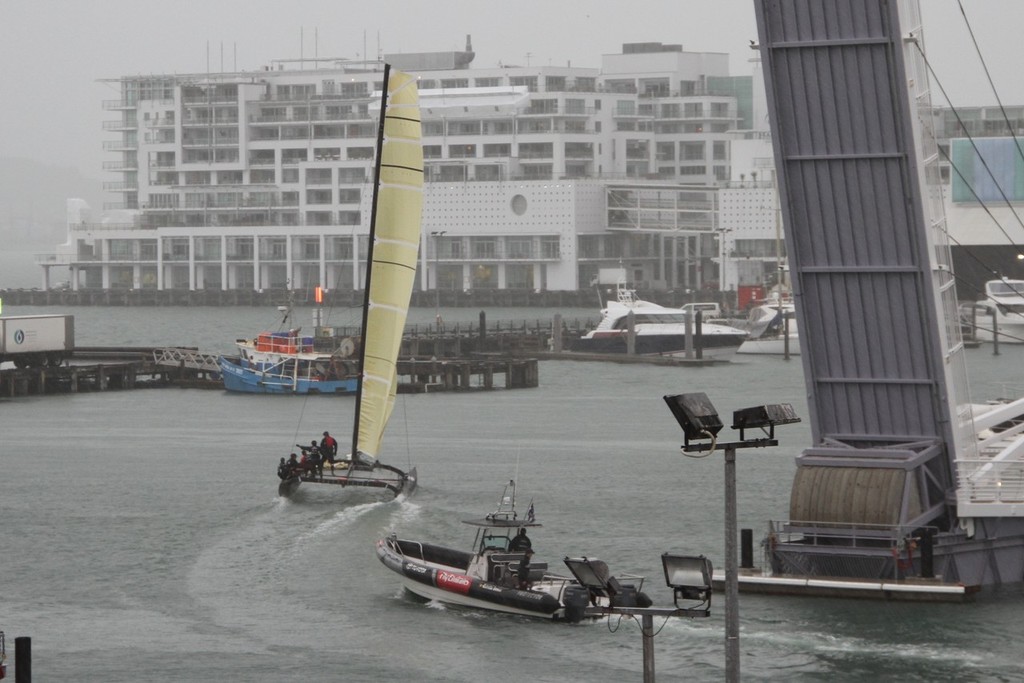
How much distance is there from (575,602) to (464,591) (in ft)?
6.58

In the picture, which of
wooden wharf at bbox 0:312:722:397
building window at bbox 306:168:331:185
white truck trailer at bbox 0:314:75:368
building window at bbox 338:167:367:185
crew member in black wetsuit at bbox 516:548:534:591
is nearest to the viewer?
crew member in black wetsuit at bbox 516:548:534:591

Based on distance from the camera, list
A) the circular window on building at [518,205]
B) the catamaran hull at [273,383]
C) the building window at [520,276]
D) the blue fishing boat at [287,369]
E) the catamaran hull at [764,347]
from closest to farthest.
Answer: the catamaran hull at [273,383]
the blue fishing boat at [287,369]
the catamaran hull at [764,347]
the circular window on building at [518,205]
the building window at [520,276]

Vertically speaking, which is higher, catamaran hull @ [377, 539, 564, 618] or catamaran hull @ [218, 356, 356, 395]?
catamaran hull @ [218, 356, 356, 395]

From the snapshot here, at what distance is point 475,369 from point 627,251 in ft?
272

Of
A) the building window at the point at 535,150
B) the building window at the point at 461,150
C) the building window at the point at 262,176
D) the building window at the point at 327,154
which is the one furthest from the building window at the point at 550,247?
the building window at the point at 262,176

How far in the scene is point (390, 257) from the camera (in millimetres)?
42625

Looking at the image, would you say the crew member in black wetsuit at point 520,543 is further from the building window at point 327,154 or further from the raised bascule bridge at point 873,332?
the building window at point 327,154

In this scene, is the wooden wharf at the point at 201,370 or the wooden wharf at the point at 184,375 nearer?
the wooden wharf at the point at 184,375

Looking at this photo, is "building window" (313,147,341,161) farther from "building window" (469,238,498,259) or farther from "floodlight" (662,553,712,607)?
"floodlight" (662,553,712,607)

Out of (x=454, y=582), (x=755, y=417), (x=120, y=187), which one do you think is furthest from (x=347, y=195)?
(x=755, y=417)

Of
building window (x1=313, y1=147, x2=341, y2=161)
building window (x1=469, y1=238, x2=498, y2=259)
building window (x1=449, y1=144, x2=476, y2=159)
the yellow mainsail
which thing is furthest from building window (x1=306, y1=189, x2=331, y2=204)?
the yellow mainsail

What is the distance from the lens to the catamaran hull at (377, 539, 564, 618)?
27.3 metres

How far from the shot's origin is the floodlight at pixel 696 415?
53.1ft

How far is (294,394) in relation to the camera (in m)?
68.9
